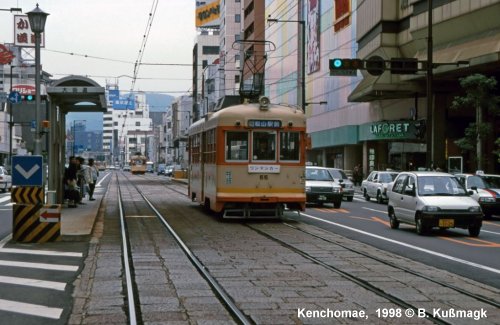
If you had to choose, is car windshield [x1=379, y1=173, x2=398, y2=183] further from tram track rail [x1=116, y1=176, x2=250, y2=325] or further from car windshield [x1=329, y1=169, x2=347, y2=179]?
tram track rail [x1=116, y1=176, x2=250, y2=325]

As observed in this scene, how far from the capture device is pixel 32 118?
24.8 m

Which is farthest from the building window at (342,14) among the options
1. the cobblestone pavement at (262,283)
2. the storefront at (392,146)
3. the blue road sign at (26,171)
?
the blue road sign at (26,171)

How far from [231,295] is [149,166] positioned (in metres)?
139

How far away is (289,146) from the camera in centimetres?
2048

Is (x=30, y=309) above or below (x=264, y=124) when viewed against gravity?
below

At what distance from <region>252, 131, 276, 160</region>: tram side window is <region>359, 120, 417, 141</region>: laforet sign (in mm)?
27347

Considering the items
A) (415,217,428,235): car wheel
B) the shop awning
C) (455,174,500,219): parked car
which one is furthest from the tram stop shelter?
the shop awning

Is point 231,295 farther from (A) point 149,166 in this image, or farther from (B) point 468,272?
(A) point 149,166

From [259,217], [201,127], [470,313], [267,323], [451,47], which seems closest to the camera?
[267,323]

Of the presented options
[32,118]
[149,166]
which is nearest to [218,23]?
[149,166]

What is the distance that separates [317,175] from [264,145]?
10.7m

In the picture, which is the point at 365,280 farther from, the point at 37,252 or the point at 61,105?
the point at 61,105

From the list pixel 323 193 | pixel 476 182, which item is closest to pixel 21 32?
pixel 323 193

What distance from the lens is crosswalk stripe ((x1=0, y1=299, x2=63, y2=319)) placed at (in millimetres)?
8273
